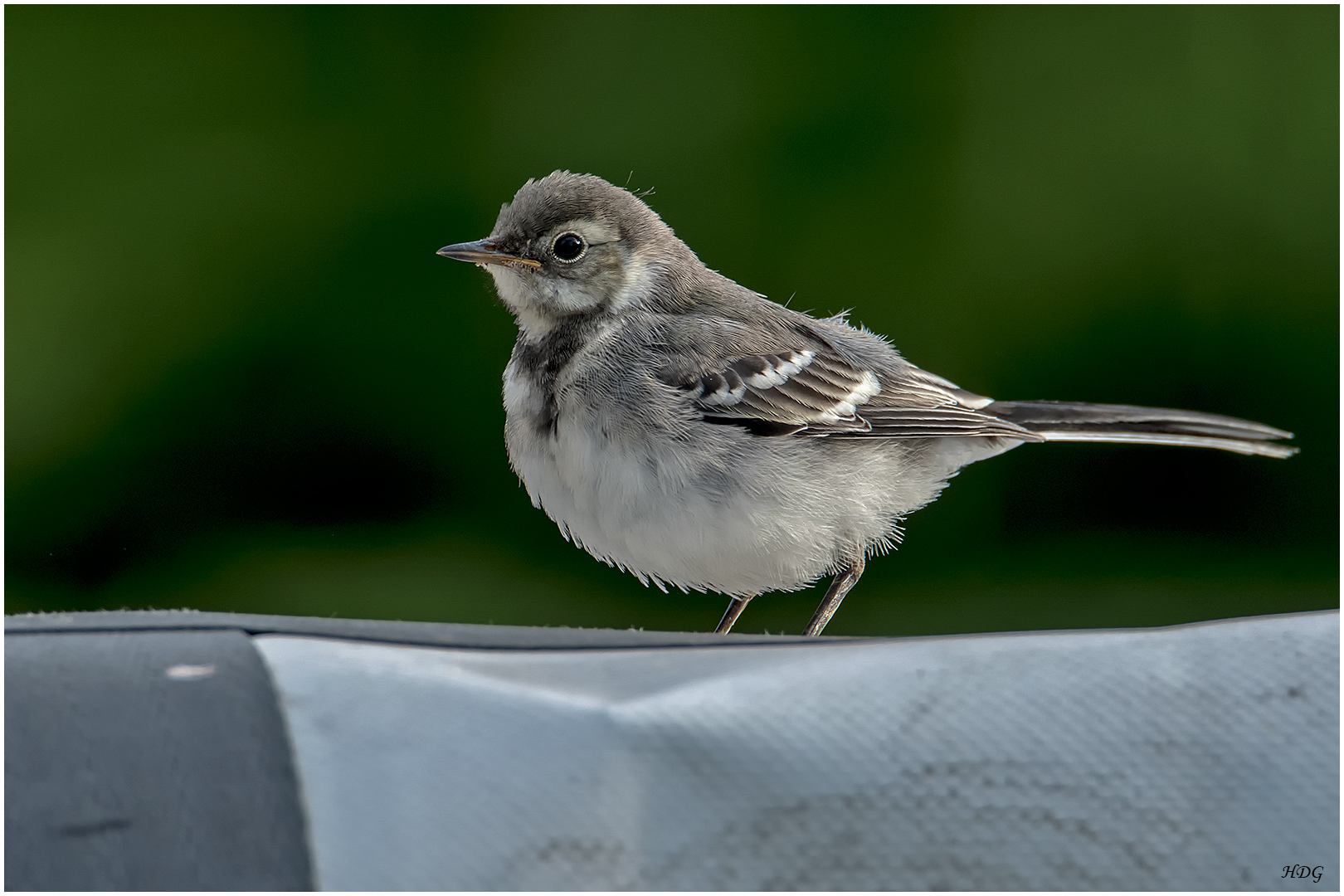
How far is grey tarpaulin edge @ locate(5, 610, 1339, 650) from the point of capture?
113 centimetres

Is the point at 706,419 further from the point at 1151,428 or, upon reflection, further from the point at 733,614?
the point at 1151,428

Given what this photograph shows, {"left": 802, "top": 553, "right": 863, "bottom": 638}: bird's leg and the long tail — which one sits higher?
the long tail

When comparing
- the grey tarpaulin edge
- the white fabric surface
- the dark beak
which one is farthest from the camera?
the dark beak

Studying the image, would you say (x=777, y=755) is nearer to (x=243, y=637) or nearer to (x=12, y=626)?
(x=243, y=637)

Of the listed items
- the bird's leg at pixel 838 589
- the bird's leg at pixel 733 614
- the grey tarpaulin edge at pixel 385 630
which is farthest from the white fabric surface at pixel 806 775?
the bird's leg at pixel 733 614

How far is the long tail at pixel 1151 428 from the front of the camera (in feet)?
8.77

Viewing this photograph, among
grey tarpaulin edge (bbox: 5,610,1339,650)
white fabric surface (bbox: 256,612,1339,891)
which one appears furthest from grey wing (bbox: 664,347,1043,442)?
white fabric surface (bbox: 256,612,1339,891)

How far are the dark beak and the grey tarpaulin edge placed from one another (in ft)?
4.72

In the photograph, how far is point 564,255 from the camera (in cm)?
259

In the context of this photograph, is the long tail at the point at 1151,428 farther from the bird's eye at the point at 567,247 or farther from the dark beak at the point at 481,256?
the dark beak at the point at 481,256

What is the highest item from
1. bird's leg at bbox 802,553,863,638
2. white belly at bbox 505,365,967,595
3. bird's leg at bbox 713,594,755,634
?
white belly at bbox 505,365,967,595

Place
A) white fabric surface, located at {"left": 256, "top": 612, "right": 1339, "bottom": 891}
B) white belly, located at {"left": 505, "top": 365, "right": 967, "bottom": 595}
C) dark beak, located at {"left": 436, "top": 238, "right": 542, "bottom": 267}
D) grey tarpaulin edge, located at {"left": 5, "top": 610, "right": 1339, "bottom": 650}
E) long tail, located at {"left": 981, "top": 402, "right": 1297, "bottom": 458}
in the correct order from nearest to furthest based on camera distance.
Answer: white fabric surface, located at {"left": 256, "top": 612, "right": 1339, "bottom": 891}, grey tarpaulin edge, located at {"left": 5, "top": 610, "right": 1339, "bottom": 650}, white belly, located at {"left": 505, "top": 365, "right": 967, "bottom": 595}, dark beak, located at {"left": 436, "top": 238, "right": 542, "bottom": 267}, long tail, located at {"left": 981, "top": 402, "right": 1297, "bottom": 458}

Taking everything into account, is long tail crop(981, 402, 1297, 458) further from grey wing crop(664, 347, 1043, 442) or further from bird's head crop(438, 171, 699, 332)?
bird's head crop(438, 171, 699, 332)

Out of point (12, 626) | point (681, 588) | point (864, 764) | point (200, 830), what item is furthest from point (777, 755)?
point (681, 588)
